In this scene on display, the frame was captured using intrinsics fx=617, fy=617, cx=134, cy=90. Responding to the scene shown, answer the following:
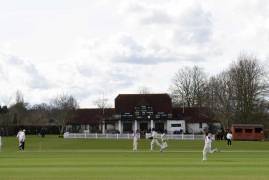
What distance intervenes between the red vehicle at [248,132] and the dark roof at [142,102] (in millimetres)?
30077

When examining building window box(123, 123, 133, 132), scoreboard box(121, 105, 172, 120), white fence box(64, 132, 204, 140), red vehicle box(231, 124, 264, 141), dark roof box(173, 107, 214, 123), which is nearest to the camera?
white fence box(64, 132, 204, 140)

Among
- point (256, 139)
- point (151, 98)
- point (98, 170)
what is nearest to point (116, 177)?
point (98, 170)

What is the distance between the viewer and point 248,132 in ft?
272

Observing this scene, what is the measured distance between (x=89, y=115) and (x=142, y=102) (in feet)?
65.2

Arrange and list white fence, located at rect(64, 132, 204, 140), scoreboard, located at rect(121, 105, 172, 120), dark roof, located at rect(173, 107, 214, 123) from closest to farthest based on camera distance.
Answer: white fence, located at rect(64, 132, 204, 140)
scoreboard, located at rect(121, 105, 172, 120)
dark roof, located at rect(173, 107, 214, 123)

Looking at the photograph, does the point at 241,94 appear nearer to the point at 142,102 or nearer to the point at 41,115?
the point at 142,102

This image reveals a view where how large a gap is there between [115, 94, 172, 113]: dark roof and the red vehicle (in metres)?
30.1

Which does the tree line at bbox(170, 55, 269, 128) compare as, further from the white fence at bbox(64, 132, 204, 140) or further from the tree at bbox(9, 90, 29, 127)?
the tree at bbox(9, 90, 29, 127)

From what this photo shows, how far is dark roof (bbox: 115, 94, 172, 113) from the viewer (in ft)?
368

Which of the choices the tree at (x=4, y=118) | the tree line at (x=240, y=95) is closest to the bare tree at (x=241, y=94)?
the tree line at (x=240, y=95)

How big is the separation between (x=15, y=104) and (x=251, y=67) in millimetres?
70220

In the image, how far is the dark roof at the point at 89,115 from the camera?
413ft

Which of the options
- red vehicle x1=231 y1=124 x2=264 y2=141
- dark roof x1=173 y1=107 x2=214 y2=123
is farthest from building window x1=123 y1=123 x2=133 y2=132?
red vehicle x1=231 y1=124 x2=264 y2=141

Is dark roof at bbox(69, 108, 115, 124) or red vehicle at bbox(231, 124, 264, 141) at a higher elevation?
dark roof at bbox(69, 108, 115, 124)
